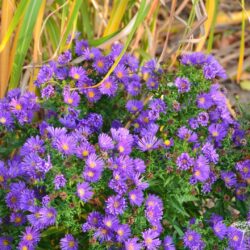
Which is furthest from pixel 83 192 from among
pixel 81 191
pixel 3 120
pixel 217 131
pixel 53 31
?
pixel 53 31

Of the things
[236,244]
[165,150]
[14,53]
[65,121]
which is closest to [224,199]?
[236,244]

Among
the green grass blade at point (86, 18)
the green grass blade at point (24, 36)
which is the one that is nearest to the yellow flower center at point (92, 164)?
the green grass blade at point (24, 36)

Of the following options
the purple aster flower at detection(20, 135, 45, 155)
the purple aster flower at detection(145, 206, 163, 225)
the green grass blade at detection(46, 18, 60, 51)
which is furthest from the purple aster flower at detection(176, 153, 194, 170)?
the green grass blade at detection(46, 18, 60, 51)

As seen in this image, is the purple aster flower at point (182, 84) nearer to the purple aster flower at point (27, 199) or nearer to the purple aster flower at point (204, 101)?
the purple aster flower at point (204, 101)

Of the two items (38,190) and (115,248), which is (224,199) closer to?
(115,248)

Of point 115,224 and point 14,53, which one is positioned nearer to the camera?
point 115,224

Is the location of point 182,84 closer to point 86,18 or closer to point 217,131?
point 217,131
